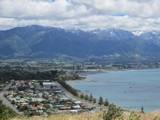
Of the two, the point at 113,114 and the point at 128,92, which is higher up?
the point at 113,114

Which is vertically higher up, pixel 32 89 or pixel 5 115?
pixel 5 115

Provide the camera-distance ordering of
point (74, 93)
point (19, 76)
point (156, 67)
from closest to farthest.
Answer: point (74, 93) → point (19, 76) → point (156, 67)

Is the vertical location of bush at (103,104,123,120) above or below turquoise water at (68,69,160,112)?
above

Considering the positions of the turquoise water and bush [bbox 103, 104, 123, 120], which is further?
the turquoise water

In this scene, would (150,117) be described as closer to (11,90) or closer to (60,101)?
(60,101)

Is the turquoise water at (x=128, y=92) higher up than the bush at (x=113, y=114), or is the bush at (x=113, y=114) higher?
the bush at (x=113, y=114)

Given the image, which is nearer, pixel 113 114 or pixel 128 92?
pixel 113 114

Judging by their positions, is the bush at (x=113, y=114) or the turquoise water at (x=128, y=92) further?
the turquoise water at (x=128, y=92)

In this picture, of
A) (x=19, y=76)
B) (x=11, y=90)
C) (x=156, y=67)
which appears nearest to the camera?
(x=11, y=90)

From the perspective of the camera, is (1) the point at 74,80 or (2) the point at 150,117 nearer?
(2) the point at 150,117

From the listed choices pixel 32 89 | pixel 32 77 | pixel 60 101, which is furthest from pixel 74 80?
pixel 60 101
